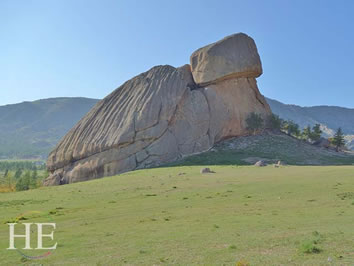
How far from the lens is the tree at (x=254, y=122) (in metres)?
66.6

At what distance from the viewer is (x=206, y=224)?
53.8 feet

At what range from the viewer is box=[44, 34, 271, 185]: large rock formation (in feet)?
190

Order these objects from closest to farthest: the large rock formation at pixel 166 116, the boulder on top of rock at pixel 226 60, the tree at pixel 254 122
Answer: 1. the large rock formation at pixel 166 116
2. the tree at pixel 254 122
3. the boulder on top of rock at pixel 226 60

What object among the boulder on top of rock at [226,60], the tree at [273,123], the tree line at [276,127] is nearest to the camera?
the boulder on top of rock at [226,60]

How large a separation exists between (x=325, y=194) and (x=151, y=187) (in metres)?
16.3

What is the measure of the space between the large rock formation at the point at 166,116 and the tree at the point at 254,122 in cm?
145

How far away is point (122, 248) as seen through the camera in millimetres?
12430

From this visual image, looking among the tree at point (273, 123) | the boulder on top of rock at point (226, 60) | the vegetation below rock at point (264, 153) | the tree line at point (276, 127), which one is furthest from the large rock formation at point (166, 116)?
the vegetation below rock at point (264, 153)

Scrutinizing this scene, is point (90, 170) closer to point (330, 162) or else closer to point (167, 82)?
point (167, 82)

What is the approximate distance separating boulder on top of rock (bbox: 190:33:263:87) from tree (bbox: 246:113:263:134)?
366 inches

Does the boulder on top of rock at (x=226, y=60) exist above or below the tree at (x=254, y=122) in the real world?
above

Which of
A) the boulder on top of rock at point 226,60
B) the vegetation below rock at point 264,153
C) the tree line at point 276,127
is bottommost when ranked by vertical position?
the vegetation below rock at point 264,153

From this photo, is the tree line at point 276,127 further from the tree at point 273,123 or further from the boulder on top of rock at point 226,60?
the boulder on top of rock at point 226,60

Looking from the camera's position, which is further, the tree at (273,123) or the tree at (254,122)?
the tree at (273,123)
